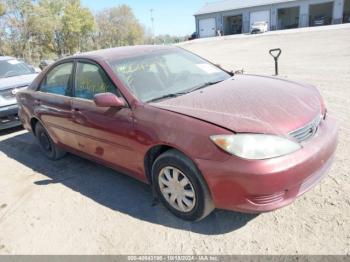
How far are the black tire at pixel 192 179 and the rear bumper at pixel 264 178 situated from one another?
80 mm

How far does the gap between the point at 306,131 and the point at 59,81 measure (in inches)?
134

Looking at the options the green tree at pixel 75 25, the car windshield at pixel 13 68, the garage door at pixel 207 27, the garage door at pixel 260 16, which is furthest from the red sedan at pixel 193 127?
the garage door at pixel 207 27

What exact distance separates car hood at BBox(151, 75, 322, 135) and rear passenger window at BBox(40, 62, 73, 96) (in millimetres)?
1682

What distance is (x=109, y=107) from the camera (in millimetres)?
3525

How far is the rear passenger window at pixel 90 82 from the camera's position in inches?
145

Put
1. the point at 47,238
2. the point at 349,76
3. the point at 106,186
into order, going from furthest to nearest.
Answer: the point at 349,76 → the point at 106,186 → the point at 47,238

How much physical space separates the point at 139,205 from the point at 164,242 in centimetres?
72

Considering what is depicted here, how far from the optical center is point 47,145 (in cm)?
527

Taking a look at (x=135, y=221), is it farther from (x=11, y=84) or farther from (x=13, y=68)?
(x=13, y=68)

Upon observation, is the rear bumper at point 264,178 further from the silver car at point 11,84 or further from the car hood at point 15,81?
the car hood at point 15,81

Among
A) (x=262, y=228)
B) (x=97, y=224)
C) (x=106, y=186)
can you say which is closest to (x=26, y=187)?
(x=106, y=186)

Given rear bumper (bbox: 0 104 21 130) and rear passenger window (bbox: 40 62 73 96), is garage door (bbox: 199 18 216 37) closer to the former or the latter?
rear bumper (bbox: 0 104 21 130)

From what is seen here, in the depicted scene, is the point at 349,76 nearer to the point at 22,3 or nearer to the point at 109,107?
the point at 109,107

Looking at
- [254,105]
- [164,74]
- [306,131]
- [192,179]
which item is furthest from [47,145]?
[306,131]
